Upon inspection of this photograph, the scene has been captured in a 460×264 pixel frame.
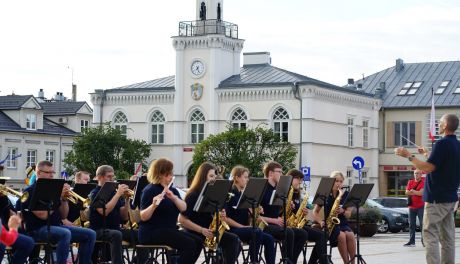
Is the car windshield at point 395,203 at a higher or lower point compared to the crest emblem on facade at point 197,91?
lower

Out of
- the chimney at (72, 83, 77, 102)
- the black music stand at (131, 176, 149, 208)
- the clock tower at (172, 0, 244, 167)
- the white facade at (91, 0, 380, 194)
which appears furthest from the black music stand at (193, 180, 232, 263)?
the chimney at (72, 83, 77, 102)

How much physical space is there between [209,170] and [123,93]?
6024cm

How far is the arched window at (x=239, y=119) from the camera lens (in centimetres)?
7212

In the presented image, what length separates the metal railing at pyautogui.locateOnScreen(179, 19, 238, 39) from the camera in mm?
74000

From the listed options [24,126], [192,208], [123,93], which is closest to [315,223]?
[192,208]

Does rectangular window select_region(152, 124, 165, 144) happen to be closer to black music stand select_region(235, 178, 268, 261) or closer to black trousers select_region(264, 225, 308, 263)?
black trousers select_region(264, 225, 308, 263)

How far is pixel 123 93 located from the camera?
76.3 metres

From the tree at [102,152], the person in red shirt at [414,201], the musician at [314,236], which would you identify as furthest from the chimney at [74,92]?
the musician at [314,236]

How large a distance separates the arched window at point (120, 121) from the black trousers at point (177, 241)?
60417mm

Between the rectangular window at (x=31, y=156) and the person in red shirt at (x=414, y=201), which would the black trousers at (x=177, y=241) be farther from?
the rectangular window at (x=31, y=156)

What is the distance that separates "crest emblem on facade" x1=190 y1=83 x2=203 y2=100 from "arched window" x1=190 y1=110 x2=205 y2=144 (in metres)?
0.96

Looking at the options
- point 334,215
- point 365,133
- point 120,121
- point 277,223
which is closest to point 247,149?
point 365,133

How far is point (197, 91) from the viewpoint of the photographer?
73.4 metres

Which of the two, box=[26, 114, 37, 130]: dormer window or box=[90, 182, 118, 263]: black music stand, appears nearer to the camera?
box=[90, 182, 118, 263]: black music stand
